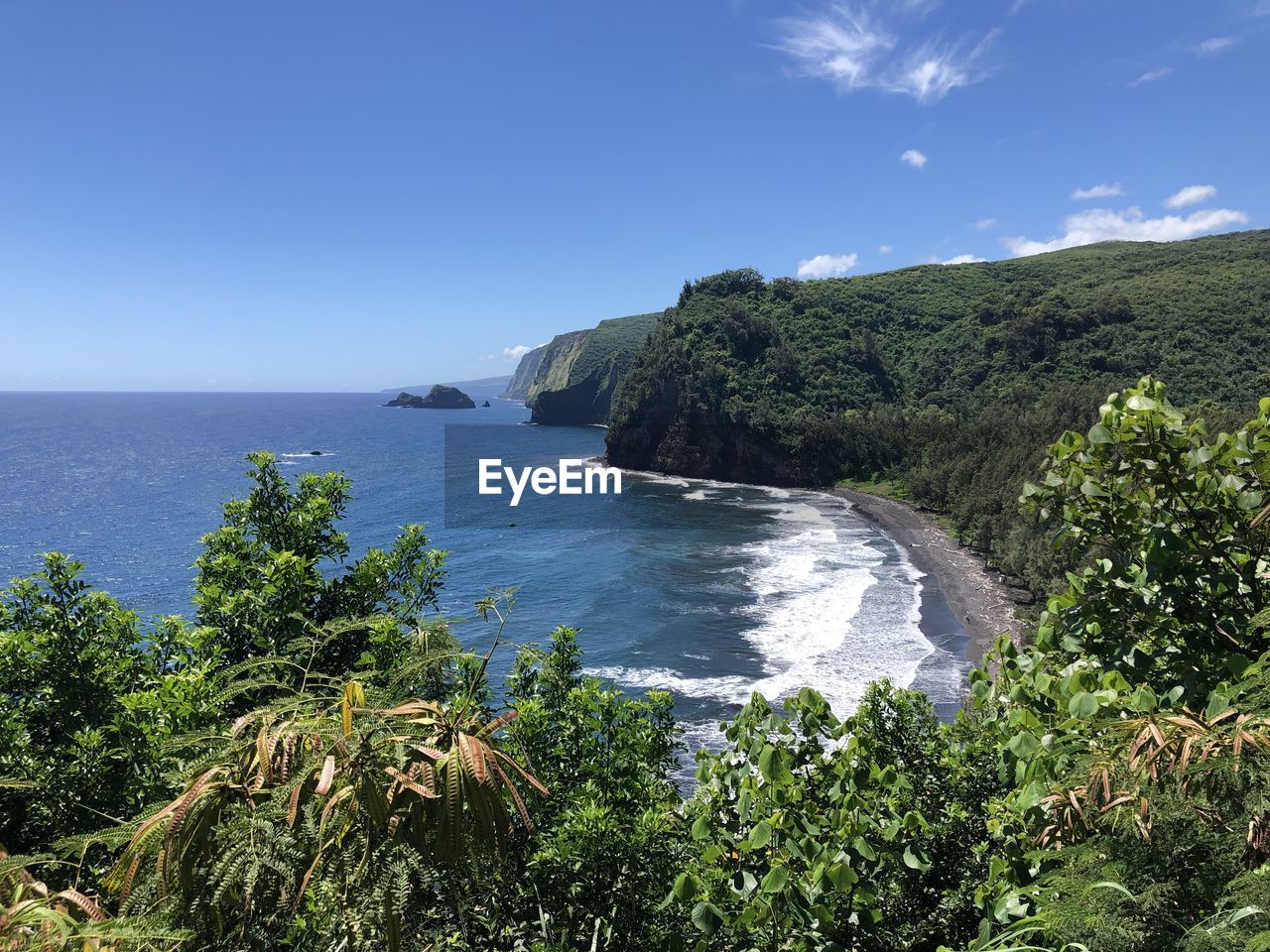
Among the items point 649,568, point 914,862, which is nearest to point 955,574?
point 649,568

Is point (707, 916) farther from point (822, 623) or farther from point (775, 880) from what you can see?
point (822, 623)

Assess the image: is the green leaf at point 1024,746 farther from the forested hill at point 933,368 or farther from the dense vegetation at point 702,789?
the forested hill at point 933,368

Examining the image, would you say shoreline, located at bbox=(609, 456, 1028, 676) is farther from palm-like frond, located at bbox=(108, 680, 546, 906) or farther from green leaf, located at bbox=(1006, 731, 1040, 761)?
palm-like frond, located at bbox=(108, 680, 546, 906)

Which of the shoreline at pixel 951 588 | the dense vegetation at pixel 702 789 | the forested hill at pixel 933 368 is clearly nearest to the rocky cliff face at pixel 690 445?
the forested hill at pixel 933 368

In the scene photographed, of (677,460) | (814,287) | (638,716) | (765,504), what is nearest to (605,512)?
(765,504)

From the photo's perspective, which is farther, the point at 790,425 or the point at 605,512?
the point at 790,425

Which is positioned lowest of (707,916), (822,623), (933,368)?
(822,623)

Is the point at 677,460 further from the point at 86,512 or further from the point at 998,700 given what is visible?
the point at 998,700
